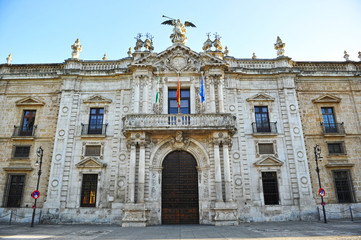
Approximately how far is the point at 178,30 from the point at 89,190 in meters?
14.5

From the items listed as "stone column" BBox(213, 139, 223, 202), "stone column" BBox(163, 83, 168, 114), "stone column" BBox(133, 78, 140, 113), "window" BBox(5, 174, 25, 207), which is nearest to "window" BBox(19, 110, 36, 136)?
"window" BBox(5, 174, 25, 207)

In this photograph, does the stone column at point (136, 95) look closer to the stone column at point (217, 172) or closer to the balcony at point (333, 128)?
the stone column at point (217, 172)

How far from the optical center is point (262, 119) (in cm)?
1875

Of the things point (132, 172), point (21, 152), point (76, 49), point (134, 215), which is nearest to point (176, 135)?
point (132, 172)

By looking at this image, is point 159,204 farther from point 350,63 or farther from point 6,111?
point 350,63

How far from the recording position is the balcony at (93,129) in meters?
18.0

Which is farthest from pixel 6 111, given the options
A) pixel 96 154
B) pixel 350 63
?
pixel 350 63

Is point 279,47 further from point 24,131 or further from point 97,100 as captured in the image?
point 24,131

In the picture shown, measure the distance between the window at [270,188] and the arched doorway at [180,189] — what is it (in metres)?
4.90

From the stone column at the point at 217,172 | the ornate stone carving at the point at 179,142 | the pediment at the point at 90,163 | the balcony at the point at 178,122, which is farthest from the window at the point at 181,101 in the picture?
the pediment at the point at 90,163

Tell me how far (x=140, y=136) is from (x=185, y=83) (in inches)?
226

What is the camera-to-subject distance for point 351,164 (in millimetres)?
17453

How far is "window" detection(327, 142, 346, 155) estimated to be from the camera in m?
18.1

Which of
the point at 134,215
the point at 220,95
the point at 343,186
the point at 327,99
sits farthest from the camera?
the point at 327,99
